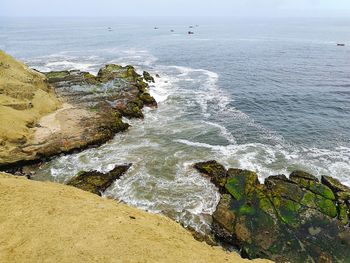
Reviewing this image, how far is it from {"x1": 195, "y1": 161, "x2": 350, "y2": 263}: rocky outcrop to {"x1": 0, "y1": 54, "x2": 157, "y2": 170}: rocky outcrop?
62.8 ft

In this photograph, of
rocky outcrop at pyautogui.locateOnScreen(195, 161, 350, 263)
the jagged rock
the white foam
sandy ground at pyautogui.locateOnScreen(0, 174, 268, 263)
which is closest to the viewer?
sandy ground at pyautogui.locateOnScreen(0, 174, 268, 263)

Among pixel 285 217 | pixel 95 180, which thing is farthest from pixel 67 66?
pixel 285 217

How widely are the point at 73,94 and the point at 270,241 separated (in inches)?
1639

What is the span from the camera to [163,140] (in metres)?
41.1

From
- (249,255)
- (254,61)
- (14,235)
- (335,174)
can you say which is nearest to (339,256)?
(249,255)

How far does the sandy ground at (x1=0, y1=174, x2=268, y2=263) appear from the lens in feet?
58.4

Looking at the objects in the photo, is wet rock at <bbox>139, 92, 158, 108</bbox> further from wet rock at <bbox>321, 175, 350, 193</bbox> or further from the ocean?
wet rock at <bbox>321, 175, 350, 193</bbox>

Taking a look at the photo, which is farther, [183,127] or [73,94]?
[73,94]

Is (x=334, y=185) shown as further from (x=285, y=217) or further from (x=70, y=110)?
(x=70, y=110)

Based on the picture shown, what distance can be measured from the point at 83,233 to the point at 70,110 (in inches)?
1208

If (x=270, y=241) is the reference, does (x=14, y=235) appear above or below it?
above

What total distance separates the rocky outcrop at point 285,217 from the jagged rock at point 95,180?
10.4 meters

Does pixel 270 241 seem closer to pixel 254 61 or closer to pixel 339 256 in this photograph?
pixel 339 256

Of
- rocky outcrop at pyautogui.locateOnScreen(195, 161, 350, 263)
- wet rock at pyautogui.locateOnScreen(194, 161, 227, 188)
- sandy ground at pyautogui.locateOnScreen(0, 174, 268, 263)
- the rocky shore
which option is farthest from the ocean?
sandy ground at pyautogui.locateOnScreen(0, 174, 268, 263)
